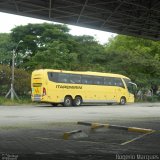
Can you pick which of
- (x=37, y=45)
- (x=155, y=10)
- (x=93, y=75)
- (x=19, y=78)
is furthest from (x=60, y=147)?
(x=37, y=45)

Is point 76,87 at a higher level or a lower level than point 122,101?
higher

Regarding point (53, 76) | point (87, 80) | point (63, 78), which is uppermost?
point (53, 76)

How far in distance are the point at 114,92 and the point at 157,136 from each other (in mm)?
30838

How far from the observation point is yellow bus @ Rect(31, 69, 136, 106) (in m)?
37.5

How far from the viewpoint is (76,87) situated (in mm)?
39719

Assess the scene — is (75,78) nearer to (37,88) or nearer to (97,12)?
(37,88)

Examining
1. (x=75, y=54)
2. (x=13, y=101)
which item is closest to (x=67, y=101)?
(x=13, y=101)

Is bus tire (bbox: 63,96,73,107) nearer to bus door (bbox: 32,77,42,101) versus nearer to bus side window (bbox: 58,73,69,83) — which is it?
bus side window (bbox: 58,73,69,83)

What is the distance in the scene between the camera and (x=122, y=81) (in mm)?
45344

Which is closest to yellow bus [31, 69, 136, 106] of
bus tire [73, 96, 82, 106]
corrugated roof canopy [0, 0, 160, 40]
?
bus tire [73, 96, 82, 106]

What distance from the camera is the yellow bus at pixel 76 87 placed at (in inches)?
1476

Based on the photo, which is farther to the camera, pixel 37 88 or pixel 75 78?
pixel 75 78

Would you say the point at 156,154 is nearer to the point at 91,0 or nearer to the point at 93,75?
the point at 91,0

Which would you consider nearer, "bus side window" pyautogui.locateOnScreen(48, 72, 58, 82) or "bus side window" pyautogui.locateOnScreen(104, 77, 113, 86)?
"bus side window" pyautogui.locateOnScreen(48, 72, 58, 82)
